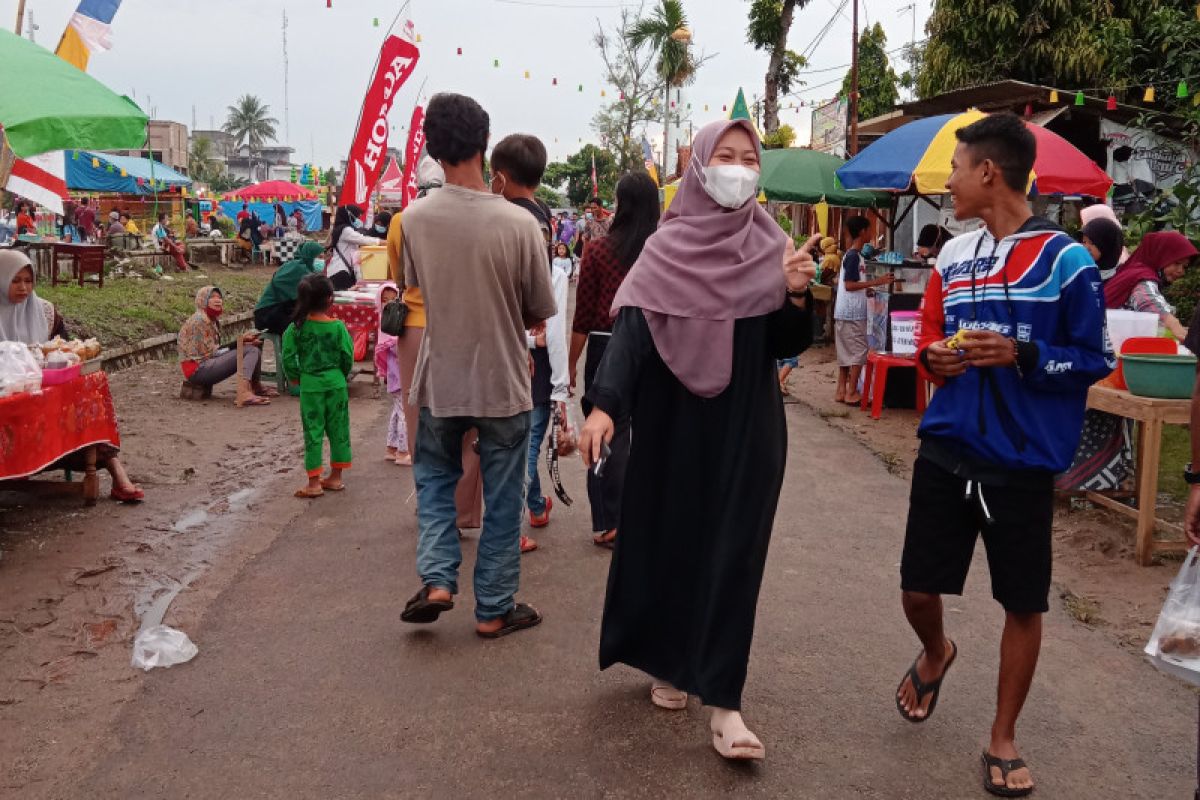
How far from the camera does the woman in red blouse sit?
16.0ft

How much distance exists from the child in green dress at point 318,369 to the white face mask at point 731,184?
3.85m

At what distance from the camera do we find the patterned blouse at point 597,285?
493 centimetres

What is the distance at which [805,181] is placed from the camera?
12.2m

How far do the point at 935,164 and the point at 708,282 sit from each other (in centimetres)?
590

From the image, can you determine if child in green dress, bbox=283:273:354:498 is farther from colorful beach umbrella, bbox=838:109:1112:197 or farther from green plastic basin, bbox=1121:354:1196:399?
colorful beach umbrella, bbox=838:109:1112:197

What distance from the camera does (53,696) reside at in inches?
142

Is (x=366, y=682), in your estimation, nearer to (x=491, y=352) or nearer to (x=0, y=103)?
(x=491, y=352)

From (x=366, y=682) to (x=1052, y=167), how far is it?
7.27 m

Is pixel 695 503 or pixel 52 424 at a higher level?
pixel 695 503

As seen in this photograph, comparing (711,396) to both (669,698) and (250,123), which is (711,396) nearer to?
(669,698)

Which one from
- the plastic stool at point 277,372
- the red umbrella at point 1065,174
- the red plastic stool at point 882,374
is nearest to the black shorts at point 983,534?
the red umbrella at point 1065,174

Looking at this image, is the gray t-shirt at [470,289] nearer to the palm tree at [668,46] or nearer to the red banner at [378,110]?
the red banner at [378,110]

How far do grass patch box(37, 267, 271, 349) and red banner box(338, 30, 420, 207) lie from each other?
Answer: 336cm

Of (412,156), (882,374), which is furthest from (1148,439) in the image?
(412,156)
